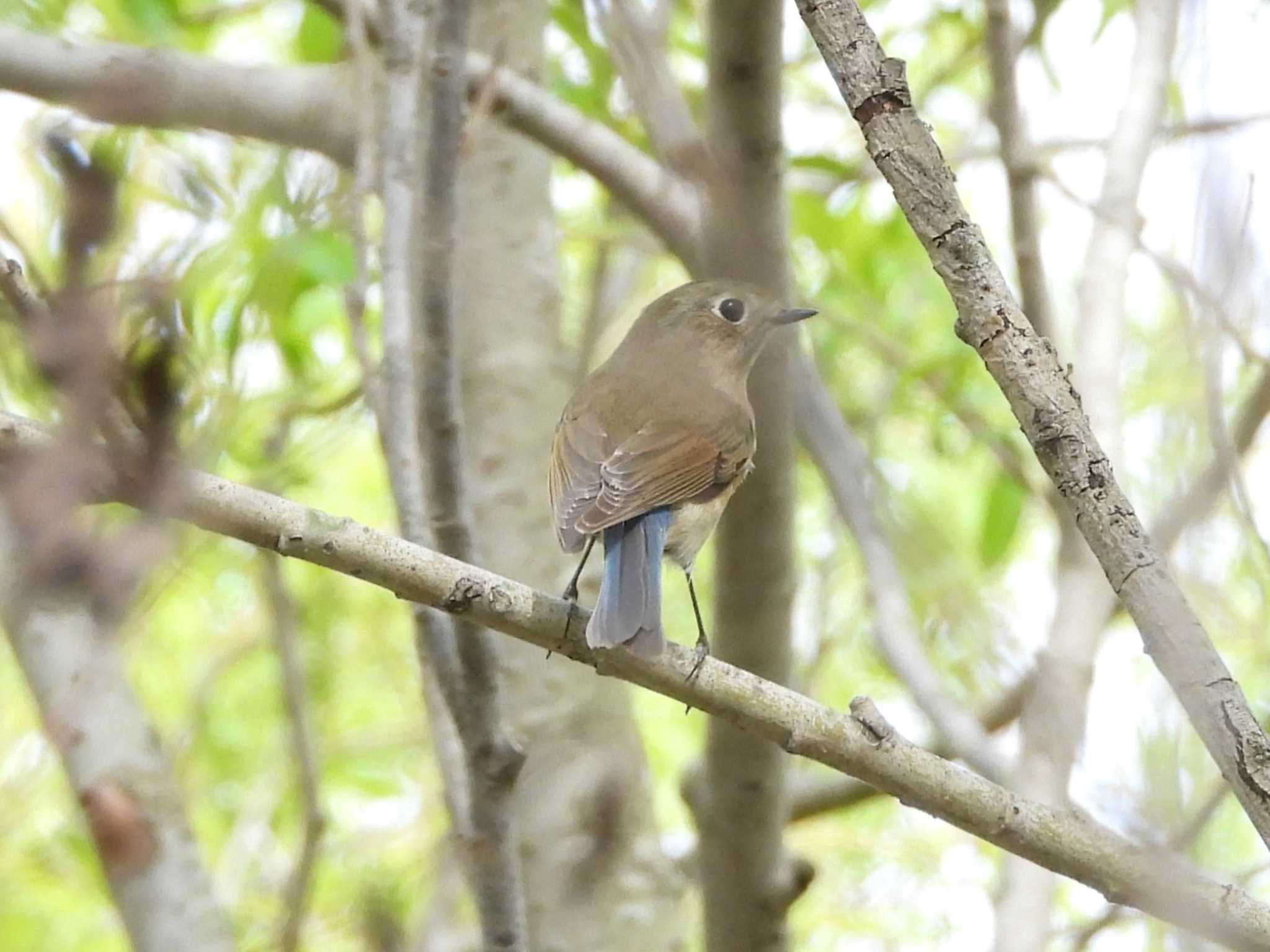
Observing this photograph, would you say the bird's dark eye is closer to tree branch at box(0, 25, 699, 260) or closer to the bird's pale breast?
tree branch at box(0, 25, 699, 260)

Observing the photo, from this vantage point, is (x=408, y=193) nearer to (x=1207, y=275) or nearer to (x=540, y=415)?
(x=540, y=415)

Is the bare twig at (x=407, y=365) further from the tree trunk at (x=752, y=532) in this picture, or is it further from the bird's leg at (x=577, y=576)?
the tree trunk at (x=752, y=532)

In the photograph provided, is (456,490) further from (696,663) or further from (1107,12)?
(1107,12)

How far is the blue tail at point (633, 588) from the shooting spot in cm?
255

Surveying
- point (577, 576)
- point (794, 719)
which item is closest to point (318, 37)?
point (577, 576)

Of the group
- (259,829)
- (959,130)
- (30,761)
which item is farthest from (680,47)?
(259,829)

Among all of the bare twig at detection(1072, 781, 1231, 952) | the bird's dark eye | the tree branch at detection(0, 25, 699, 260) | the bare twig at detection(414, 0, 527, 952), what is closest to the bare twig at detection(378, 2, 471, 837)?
the bare twig at detection(414, 0, 527, 952)

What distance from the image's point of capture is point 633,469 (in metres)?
3.48

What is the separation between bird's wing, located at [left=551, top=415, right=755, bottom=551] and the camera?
3.31 metres

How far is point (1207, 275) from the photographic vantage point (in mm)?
1813

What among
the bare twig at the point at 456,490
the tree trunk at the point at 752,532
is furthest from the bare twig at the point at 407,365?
the tree trunk at the point at 752,532

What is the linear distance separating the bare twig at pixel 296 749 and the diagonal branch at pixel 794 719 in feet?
2.84

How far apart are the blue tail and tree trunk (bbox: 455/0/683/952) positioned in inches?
28.8

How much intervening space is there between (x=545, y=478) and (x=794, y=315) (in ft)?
3.24
